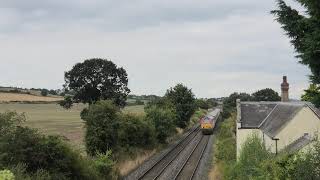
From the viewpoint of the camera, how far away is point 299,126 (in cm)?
2898

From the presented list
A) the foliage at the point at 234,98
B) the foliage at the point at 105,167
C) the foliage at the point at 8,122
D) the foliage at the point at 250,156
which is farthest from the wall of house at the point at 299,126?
the foliage at the point at 234,98

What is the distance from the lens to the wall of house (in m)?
28.5

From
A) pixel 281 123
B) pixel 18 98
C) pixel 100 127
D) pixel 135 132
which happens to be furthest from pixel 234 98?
pixel 281 123

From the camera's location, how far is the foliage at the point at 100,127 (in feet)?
118

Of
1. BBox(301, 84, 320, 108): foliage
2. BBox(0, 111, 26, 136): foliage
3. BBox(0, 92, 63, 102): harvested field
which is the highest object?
BBox(0, 92, 63, 102): harvested field

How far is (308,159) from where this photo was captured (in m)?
15.3

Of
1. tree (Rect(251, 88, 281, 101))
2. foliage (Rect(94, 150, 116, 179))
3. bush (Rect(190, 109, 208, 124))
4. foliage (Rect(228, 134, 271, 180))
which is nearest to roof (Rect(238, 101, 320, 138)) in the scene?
foliage (Rect(228, 134, 271, 180))

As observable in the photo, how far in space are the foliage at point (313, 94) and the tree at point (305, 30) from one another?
0.32m

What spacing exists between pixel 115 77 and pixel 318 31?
68.3m

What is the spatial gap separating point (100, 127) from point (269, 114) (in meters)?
13.4

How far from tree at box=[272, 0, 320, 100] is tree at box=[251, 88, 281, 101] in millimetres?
102239

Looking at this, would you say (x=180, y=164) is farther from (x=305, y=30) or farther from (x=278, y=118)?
(x=305, y=30)

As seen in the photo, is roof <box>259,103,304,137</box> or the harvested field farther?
the harvested field

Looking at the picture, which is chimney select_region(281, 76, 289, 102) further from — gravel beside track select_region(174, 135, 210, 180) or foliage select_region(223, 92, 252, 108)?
foliage select_region(223, 92, 252, 108)
